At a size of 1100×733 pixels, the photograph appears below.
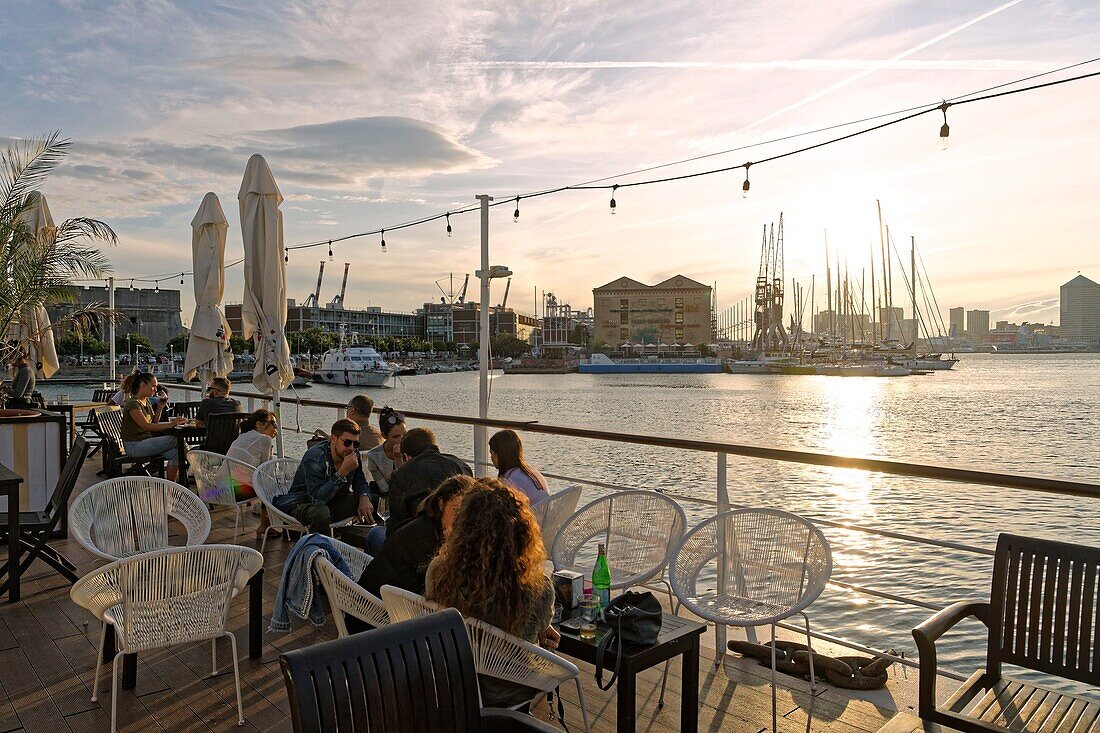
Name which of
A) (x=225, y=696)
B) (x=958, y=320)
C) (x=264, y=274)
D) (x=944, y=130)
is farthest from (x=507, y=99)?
(x=958, y=320)

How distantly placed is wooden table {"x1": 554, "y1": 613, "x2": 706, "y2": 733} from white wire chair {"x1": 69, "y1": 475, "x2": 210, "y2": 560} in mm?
2126

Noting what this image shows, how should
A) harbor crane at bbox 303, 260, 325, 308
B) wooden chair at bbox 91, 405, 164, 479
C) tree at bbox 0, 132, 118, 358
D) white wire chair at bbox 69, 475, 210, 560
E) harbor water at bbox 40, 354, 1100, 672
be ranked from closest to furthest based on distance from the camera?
white wire chair at bbox 69, 475, 210, 560 → tree at bbox 0, 132, 118, 358 → wooden chair at bbox 91, 405, 164, 479 → harbor water at bbox 40, 354, 1100, 672 → harbor crane at bbox 303, 260, 325, 308

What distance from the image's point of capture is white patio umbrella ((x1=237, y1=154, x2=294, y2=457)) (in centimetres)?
666

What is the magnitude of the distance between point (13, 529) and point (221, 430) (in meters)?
2.95

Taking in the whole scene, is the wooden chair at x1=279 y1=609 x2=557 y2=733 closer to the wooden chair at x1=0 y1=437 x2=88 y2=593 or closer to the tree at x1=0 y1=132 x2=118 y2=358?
the wooden chair at x1=0 y1=437 x2=88 y2=593

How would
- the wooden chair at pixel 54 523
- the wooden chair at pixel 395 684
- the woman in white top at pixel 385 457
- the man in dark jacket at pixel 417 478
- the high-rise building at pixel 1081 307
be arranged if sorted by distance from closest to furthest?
the wooden chair at pixel 395 684 < the man in dark jacket at pixel 417 478 < the wooden chair at pixel 54 523 < the woman in white top at pixel 385 457 < the high-rise building at pixel 1081 307

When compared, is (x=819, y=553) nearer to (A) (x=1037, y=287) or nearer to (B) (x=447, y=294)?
(B) (x=447, y=294)

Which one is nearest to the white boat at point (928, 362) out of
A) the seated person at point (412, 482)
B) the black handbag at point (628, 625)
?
the seated person at point (412, 482)

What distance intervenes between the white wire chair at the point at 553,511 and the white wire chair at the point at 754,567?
0.69m

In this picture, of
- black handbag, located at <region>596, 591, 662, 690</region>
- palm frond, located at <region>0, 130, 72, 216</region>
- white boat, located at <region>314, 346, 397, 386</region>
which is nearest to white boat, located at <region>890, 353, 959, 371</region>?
white boat, located at <region>314, 346, 397, 386</region>

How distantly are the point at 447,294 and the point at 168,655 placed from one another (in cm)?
3051

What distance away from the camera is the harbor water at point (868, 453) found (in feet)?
35.0

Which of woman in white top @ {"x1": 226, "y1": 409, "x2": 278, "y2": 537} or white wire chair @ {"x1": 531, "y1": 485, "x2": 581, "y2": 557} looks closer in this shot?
white wire chair @ {"x1": 531, "y1": 485, "x2": 581, "y2": 557}

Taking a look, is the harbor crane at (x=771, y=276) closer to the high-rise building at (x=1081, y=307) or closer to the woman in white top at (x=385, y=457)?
the high-rise building at (x=1081, y=307)
